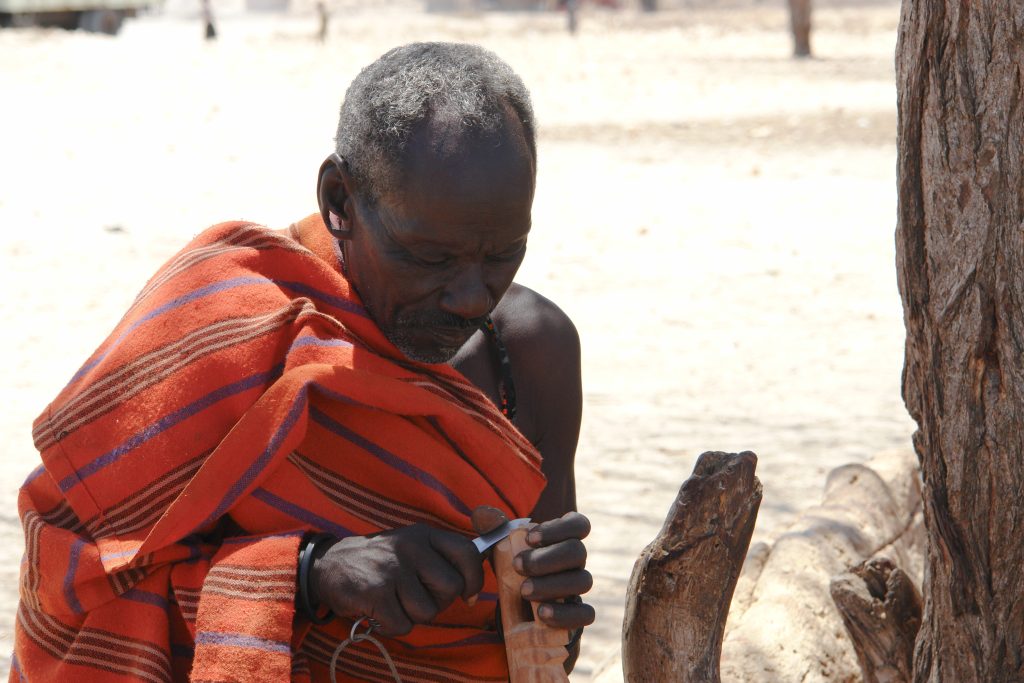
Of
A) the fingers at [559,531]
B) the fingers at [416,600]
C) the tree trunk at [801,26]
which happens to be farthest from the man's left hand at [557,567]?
the tree trunk at [801,26]

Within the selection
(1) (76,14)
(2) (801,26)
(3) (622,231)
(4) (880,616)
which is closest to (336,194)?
(4) (880,616)

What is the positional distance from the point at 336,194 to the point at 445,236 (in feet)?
0.72

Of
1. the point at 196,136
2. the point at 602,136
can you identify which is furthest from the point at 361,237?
the point at 602,136

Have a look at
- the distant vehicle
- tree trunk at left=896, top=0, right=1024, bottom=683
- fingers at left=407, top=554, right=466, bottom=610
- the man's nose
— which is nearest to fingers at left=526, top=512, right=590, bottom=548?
fingers at left=407, top=554, right=466, bottom=610

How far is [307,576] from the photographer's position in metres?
1.72

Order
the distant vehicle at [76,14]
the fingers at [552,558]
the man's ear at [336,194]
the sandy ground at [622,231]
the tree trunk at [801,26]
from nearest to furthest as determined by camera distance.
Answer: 1. the fingers at [552,558]
2. the man's ear at [336,194]
3. the sandy ground at [622,231]
4. the tree trunk at [801,26]
5. the distant vehicle at [76,14]

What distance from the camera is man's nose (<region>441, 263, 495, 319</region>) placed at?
179 centimetres

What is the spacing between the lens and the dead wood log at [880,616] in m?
2.40

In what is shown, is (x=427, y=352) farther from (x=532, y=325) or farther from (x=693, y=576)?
(x=693, y=576)

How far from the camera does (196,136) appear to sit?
419 inches

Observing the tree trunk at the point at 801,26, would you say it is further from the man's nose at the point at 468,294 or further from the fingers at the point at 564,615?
the fingers at the point at 564,615

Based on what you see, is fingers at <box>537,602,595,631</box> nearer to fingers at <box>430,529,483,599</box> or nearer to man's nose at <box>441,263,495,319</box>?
fingers at <box>430,529,483,599</box>

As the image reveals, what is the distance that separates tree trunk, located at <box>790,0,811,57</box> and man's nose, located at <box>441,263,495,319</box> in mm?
Result: 17855

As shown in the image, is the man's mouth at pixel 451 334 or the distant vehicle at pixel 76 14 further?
the distant vehicle at pixel 76 14
